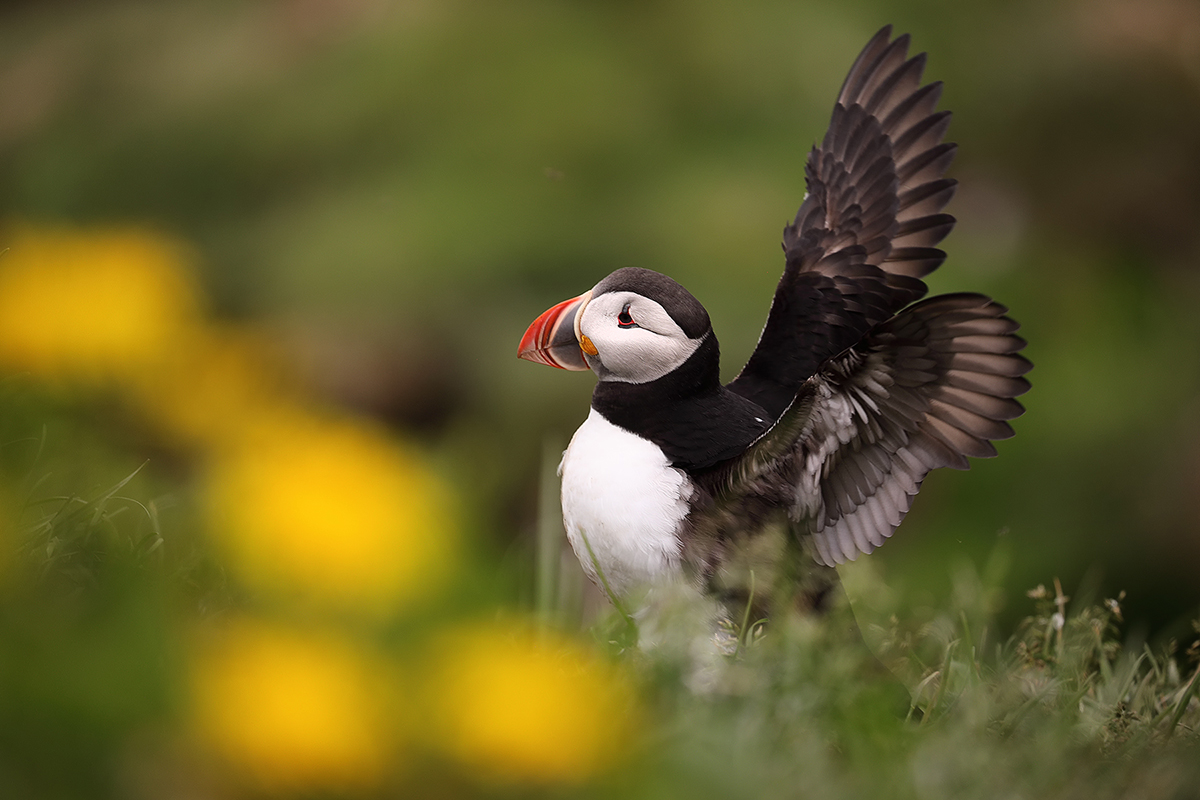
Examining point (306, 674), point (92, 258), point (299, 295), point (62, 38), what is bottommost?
point (299, 295)

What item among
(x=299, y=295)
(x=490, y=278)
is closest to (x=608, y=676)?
(x=490, y=278)

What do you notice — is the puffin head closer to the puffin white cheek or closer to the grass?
the puffin white cheek

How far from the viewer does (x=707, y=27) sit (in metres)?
6.22

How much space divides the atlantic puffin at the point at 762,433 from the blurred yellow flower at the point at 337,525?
40.9 inches

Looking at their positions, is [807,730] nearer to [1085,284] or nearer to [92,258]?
[92,258]

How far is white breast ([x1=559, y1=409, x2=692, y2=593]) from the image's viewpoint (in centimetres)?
208

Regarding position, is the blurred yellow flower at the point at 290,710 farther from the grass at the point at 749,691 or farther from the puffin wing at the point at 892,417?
the puffin wing at the point at 892,417

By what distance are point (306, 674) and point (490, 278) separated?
4.60 meters

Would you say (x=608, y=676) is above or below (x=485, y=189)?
below

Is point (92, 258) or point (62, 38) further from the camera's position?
point (62, 38)

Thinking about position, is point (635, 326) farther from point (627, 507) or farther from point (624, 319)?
point (627, 507)

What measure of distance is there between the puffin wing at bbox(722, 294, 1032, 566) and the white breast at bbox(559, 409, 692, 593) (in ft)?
0.39

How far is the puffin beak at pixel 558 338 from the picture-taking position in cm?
221

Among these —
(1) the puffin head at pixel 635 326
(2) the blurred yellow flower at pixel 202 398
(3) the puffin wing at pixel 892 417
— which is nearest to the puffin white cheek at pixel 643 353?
(1) the puffin head at pixel 635 326
